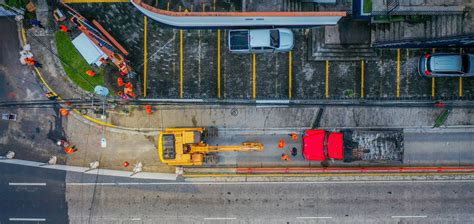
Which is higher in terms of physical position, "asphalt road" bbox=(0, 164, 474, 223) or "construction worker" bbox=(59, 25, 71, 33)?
"construction worker" bbox=(59, 25, 71, 33)

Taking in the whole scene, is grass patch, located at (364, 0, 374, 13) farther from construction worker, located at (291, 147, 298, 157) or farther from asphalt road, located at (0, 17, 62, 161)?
asphalt road, located at (0, 17, 62, 161)

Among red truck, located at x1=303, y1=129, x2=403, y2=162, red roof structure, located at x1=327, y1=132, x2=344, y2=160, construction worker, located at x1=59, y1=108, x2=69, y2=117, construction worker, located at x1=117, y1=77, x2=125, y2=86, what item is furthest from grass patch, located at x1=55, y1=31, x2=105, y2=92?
red roof structure, located at x1=327, y1=132, x2=344, y2=160

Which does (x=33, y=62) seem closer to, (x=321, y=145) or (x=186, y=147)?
(x=186, y=147)

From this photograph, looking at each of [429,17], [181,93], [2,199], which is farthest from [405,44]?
[2,199]

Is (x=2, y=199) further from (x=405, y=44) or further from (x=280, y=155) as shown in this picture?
(x=405, y=44)

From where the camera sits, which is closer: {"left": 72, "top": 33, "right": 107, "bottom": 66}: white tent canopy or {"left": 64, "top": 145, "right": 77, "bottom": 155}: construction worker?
{"left": 72, "top": 33, "right": 107, "bottom": 66}: white tent canopy

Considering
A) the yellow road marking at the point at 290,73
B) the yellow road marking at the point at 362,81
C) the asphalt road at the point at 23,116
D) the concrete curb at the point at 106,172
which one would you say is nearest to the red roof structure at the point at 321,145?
the yellow road marking at the point at 290,73
